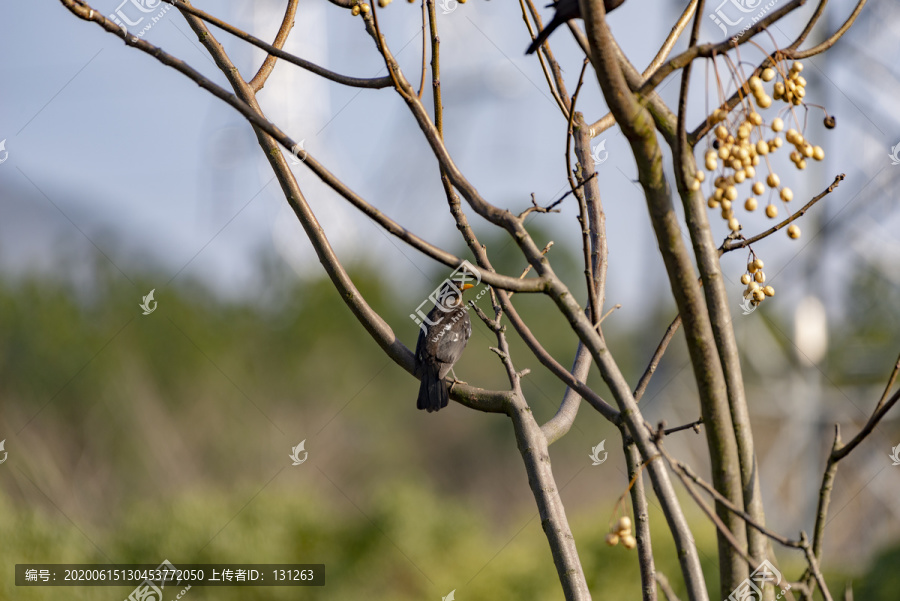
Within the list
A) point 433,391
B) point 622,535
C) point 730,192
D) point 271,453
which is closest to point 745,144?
point 730,192

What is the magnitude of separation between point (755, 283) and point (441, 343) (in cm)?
183

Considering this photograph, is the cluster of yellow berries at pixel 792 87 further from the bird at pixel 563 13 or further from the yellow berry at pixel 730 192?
the bird at pixel 563 13

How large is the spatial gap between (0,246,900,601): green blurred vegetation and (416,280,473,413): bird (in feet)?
A: 3.92

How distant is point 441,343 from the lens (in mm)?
3100

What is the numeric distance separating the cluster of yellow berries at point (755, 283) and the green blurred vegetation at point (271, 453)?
128 inches

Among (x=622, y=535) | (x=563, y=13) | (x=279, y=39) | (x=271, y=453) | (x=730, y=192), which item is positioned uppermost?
(x=271, y=453)

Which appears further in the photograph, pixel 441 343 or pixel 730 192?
pixel 441 343

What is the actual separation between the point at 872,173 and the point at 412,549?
4.83m

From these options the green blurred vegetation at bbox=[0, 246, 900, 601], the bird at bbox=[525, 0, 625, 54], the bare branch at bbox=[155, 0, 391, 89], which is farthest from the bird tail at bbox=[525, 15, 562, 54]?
the green blurred vegetation at bbox=[0, 246, 900, 601]

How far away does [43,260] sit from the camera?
1098cm

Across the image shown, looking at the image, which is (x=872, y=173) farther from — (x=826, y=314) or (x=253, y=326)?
(x=253, y=326)

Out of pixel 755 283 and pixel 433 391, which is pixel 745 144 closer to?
pixel 755 283

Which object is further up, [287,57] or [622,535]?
[287,57]

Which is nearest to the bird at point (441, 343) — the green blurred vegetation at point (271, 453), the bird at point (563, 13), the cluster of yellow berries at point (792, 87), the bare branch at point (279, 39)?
the bare branch at point (279, 39)
